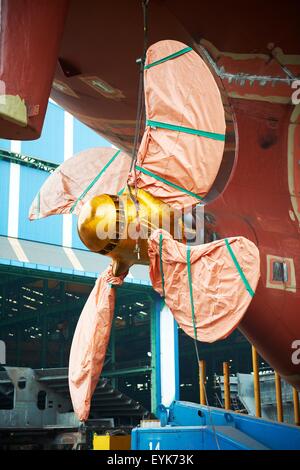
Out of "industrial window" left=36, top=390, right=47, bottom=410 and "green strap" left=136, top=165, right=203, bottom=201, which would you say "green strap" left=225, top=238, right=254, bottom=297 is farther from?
"industrial window" left=36, top=390, right=47, bottom=410

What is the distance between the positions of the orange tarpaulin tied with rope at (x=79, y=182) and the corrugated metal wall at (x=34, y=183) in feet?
46.4

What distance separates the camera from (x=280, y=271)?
5.99m

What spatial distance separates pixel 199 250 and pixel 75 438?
425 inches

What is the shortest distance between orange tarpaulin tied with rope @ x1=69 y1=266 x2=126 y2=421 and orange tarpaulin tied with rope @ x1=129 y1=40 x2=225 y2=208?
1204 mm

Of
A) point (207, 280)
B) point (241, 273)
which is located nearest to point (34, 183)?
point (207, 280)

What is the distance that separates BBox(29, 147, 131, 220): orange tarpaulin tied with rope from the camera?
21.7ft

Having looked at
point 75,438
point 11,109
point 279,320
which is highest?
point 11,109

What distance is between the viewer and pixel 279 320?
19.4 feet

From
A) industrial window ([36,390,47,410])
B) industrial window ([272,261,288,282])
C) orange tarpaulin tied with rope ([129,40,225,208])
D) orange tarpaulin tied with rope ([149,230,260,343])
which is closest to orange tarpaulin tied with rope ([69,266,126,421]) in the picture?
orange tarpaulin tied with rope ([149,230,260,343])

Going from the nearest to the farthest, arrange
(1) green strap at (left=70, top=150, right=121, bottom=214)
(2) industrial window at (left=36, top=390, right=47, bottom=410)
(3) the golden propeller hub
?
1. (3) the golden propeller hub
2. (1) green strap at (left=70, top=150, right=121, bottom=214)
3. (2) industrial window at (left=36, top=390, right=47, bottom=410)

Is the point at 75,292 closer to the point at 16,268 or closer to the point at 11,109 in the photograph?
the point at 16,268

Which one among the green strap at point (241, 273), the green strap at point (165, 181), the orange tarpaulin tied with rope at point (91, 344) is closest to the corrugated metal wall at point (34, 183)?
the orange tarpaulin tied with rope at point (91, 344)

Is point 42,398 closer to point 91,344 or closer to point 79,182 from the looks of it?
point 79,182

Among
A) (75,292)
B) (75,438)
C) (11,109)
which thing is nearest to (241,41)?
(11,109)
